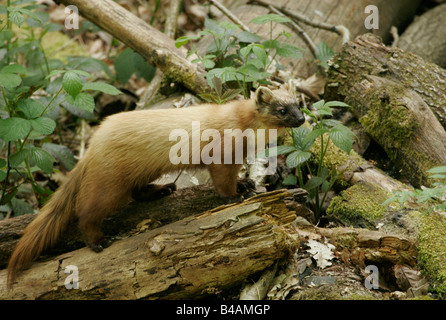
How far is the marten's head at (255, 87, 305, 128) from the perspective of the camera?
468cm

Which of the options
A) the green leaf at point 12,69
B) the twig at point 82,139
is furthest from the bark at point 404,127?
the twig at point 82,139

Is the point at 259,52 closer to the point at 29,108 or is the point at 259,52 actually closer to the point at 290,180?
the point at 290,180

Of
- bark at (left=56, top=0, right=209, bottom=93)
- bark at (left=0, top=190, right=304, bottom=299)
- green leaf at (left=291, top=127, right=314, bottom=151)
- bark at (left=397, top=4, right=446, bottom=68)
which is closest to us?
bark at (left=0, top=190, right=304, bottom=299)

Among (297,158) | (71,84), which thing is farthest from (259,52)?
(71,84)

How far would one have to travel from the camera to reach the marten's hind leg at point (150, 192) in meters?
4.86

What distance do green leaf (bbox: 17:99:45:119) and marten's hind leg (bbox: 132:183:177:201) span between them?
133cm

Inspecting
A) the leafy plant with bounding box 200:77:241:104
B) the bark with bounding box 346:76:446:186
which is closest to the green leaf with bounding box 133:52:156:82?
the leafy plant with bounding box 200:77:241:104

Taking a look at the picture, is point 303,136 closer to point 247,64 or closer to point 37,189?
point 247,64

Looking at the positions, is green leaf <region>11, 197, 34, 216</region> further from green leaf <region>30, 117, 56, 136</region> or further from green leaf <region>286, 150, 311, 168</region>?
green leaf <region>286, 150, 311, 168</region>

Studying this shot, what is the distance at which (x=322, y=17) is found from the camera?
8.06 metres

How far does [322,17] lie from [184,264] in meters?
5.90

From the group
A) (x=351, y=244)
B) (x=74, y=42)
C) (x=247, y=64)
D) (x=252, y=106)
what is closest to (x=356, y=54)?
(x=247, y=64)

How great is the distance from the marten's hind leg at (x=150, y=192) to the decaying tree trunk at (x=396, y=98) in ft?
9.25

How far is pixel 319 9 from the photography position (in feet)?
26.8
